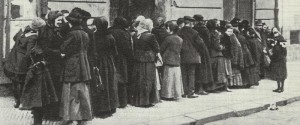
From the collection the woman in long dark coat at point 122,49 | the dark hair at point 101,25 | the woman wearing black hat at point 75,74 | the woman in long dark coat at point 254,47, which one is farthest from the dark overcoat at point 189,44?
the woman wearing black hat at point 75,74

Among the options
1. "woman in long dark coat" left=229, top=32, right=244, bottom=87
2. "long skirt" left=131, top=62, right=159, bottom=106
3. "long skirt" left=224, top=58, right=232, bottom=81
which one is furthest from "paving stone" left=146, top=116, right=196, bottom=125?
"woman in long dark coat" left=229, top=32, right=244, bottom=87

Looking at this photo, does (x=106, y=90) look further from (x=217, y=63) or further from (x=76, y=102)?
(x=217, y=63)

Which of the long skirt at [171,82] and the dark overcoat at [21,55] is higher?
the dark overcoat at [21,55]

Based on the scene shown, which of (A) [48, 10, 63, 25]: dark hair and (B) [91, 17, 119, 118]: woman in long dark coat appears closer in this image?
(A) [48, 10, 63, 25]: dark hair

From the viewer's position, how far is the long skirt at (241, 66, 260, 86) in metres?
10.9

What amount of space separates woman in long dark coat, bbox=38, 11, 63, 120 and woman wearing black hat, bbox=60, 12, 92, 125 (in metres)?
0.25

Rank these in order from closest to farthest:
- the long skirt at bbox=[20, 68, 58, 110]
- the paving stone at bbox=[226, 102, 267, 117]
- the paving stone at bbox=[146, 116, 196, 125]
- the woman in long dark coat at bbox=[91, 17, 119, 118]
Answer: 1. the long skirt at bbox=[20, 68, 58, 110]
2. the paving stone at bbox=[146, 116, 196, 125]
3. the woman in long dark coat at bbox=[91, 17, 119, 118]
4. the paving stone at bbox=[226, 102, 267, 117]

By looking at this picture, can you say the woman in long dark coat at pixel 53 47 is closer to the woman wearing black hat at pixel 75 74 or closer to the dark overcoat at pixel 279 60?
the woman wearing black hat at pixel 75 74

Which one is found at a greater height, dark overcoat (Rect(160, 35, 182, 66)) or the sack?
dark overcoat (Rect(160, 35, 182, 66))

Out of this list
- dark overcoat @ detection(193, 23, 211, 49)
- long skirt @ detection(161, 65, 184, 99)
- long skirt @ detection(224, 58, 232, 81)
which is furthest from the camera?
long skirt @ detection(224, 58, 232, 81)

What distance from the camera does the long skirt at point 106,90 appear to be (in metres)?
7.34

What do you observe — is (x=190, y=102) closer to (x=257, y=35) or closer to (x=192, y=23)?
(x=192, y=23)

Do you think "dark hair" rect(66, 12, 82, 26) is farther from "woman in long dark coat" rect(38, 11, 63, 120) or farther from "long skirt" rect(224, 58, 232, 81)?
"long skirt" rect(224, 58, 232, 81)

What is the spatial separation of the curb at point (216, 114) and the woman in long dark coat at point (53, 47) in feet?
5.52
